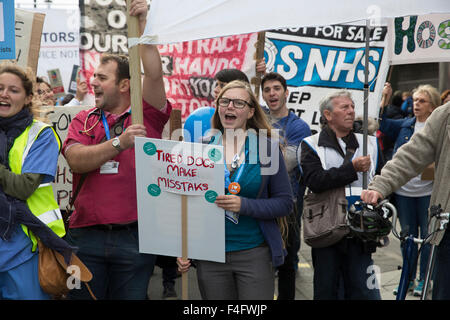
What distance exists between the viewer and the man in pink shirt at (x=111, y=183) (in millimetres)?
2939

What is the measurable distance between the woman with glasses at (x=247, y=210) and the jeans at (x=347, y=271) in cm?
83

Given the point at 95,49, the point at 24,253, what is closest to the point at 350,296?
the point at 24,253

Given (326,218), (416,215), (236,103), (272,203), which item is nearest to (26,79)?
(236,103)

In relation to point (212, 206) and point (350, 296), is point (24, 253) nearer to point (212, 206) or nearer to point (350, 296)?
point (212, 206)

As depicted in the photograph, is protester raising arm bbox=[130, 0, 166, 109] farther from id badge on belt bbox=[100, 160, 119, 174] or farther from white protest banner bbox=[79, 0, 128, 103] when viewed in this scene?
white protest banner bbox=[79, 0, 128, 103]

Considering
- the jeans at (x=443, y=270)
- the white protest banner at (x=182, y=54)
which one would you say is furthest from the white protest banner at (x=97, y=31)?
the jeans at (x=443, y=270)

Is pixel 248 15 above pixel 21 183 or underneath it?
above

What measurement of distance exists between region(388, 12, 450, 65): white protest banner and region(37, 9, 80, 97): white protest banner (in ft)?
16.7

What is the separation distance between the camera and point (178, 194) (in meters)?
2.81

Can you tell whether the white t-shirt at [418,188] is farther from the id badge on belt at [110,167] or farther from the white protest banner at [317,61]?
the id badge on belt at [110,167]

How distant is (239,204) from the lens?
9.25 feet

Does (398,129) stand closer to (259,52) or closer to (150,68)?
(259,52)

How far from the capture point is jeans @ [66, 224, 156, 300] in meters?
2.96

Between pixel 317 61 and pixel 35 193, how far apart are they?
324 cm
